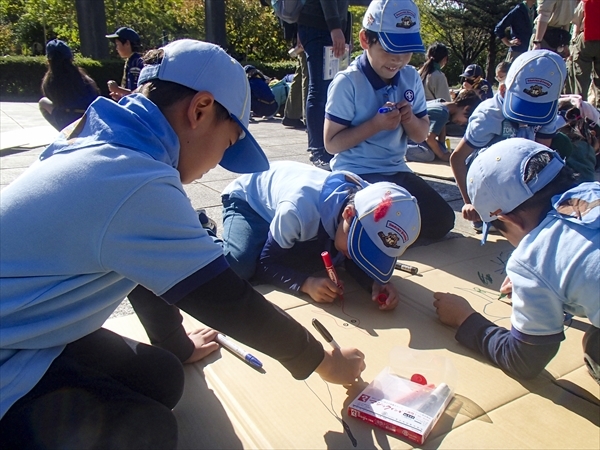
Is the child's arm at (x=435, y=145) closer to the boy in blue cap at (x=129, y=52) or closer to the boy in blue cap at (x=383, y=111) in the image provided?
the boy in blue cap at (x=383, y=111)

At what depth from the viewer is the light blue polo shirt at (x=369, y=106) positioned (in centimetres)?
270

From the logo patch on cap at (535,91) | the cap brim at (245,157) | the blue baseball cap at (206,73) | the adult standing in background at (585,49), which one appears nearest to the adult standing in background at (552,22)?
the adult standing in background at (585,49)

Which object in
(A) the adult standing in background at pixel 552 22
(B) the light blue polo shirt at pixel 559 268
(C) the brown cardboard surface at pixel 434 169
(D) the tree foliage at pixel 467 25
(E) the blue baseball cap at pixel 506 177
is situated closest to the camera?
(B) the light blue polo shirt at pixel 559 268

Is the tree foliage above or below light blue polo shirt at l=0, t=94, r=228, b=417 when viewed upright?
below

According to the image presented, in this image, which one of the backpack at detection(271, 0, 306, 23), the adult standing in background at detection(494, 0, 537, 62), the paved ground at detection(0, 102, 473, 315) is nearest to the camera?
the paved ground at detection(0, 102, 473, 315)

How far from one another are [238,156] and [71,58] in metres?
3.69

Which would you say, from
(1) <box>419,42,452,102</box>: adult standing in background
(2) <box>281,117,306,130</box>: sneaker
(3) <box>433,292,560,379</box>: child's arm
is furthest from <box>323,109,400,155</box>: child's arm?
(2) <box>281,117,306,130</box>: sneaker

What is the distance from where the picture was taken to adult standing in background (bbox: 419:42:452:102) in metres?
5.91

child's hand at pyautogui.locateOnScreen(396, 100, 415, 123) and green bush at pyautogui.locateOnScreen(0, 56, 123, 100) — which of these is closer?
child's hand at pyautogui.locateOnScreen(396, 100, 415, 123)

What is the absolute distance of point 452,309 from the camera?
5.87 ft

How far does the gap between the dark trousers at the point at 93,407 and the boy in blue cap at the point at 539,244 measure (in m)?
0.90

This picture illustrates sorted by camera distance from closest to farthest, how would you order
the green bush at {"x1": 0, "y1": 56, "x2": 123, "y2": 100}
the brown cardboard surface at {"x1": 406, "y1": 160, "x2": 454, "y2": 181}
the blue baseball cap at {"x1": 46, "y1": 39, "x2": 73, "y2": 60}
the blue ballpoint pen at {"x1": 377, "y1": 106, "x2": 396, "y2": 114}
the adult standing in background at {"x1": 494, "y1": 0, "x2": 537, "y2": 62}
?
the blue ballpoint pen at {"x1": 377, "y1": 106, "x2": 396, "y2": 114}, the brown cardboard surface at {"x1": 406, "y1": 160, "x2": 454, "y2": 181}, the blue baseball cap at {"x1": 46, "y1": 39, "x2": 73, "y2": 60}, the adult standing in background at {"x1": 494, "y1": 0, "x2": 537, "y2": 62}, the green bush at {"x1": 0, "y1": 56, "x2": 123, "y2": 100}

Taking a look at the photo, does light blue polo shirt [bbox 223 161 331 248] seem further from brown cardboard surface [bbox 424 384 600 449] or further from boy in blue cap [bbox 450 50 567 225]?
brown cardboard surface [bbox 424 384 600 449]

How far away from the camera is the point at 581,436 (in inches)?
50.4
